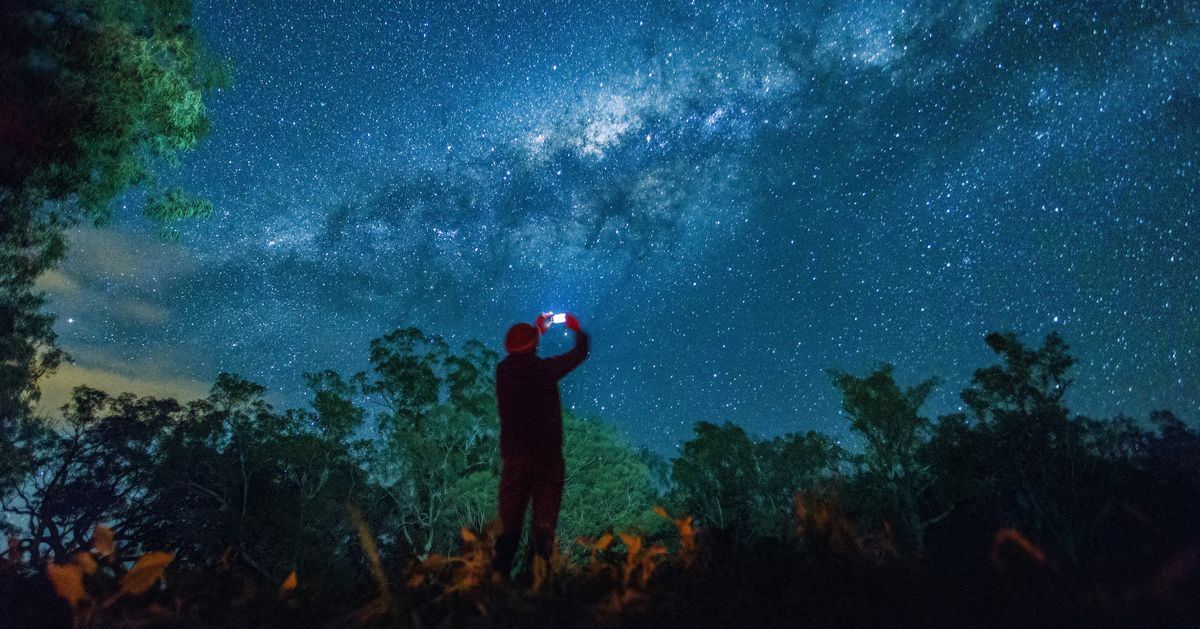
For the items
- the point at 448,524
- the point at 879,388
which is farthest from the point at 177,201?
the point at 879,388

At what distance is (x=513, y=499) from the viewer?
4.84 m

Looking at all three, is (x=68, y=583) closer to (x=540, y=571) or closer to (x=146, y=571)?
(x=146, y=571)

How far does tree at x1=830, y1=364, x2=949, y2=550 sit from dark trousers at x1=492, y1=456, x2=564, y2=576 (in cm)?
2990

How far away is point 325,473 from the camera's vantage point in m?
26.1

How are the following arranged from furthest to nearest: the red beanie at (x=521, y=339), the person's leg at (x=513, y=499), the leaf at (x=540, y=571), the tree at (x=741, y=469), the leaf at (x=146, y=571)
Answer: the tree at (x=741, y=469)
the red beanie at (x=521, y=339)
the person's leg at (x=513, y=499)
the leaf at (x=540, y=571)
the leaf at (x=146, y=571)

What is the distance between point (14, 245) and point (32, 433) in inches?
600

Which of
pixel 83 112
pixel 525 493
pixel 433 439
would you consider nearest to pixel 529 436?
pixel 525 493

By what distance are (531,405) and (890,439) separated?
31877 millimetres

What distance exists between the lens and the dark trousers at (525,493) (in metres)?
4.65

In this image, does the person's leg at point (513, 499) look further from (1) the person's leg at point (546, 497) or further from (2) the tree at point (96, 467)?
(2) the tree at point (96, 467)

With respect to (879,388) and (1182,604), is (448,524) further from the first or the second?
(1182,604)

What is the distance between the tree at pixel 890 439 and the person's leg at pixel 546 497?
29.9 meters

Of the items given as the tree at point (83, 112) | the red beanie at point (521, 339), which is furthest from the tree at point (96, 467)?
the red beanie at point (521, 339)

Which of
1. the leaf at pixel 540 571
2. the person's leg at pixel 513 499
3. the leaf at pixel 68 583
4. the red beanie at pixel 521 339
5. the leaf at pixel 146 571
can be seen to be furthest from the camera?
the red beanie at pixel 521 339
